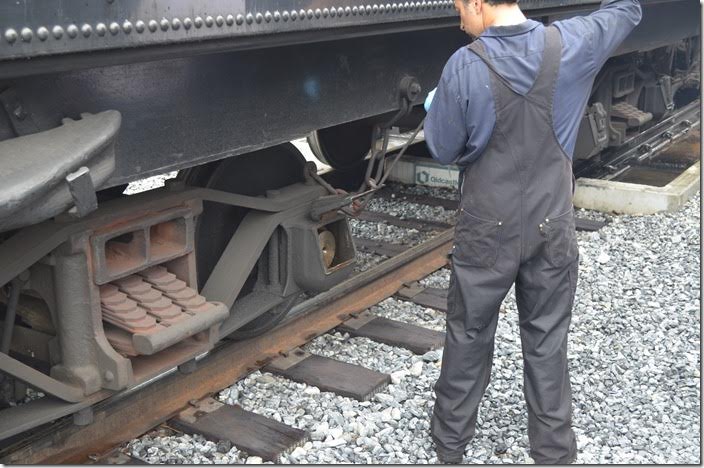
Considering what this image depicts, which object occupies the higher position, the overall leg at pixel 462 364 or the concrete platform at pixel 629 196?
the overall leg at pixel 462 364

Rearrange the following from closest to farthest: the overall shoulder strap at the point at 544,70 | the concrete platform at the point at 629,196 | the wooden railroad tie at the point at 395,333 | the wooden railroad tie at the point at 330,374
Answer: the overall shoulder strap at the point at 544,70 → the wooden railroad tie at the point at 330,374 → the wooden railroad tie at the point at 395,333 → the concrete platform at the point at 629,196

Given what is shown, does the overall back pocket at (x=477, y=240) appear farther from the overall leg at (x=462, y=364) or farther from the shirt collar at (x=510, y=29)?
the shirt collar at (x=510, y=29)

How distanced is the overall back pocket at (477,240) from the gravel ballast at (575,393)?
920 mm

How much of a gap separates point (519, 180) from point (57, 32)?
1664 millimetres

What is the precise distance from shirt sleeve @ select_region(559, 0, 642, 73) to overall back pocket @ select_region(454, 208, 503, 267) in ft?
2.31

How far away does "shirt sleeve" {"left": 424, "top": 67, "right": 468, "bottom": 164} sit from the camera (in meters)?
3.10

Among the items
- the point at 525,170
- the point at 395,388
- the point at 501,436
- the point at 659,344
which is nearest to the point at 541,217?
the point at 525,170

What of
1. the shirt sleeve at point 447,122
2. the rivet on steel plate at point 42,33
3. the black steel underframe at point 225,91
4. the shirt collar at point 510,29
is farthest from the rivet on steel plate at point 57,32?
the shirt collar at point 510,29

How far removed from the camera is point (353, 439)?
3.76 metres

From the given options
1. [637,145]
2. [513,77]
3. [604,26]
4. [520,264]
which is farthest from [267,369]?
[637,145]

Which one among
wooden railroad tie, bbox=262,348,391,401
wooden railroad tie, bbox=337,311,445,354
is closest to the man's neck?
wooden railroad tie, bbox=262,348,391,401

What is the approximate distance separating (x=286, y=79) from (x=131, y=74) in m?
0.85

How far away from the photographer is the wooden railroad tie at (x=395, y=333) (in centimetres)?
467

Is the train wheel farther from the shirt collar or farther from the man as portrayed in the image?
the shirt collar
